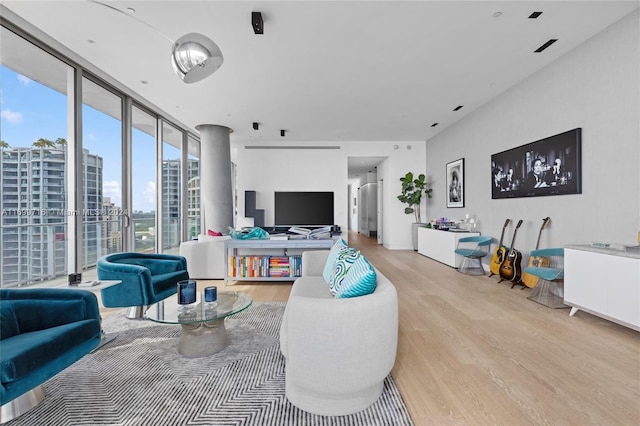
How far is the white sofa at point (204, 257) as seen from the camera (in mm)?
4410

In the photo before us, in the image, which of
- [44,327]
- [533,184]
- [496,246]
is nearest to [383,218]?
[496,246]

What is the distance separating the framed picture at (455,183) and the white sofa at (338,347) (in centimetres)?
504

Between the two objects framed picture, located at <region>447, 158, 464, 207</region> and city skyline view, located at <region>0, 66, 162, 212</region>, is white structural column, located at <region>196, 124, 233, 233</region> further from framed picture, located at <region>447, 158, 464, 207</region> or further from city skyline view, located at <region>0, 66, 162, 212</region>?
framed picture, located at <region>447, 158, 464, 207</region>

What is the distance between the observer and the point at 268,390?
1764mm

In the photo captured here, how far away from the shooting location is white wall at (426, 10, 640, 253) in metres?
2.75

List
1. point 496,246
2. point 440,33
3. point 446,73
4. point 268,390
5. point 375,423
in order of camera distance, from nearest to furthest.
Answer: point 375,423 → point 268,390 → point 440,33 → point 446,73 → point 496,246

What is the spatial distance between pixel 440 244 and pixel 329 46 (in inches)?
167

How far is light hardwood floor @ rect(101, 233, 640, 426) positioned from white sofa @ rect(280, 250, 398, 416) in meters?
0.41

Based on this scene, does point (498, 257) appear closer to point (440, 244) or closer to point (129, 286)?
point (440, 244)

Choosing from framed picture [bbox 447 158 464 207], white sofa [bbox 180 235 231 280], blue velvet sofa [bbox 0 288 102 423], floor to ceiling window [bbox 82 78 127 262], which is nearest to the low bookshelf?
white sofa [bbox 180 235 231 280]

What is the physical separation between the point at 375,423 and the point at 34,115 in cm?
458

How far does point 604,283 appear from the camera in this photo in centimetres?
256

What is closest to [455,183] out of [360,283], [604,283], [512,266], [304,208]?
[512,266]

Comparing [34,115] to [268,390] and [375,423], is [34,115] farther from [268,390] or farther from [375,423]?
[375,423]
